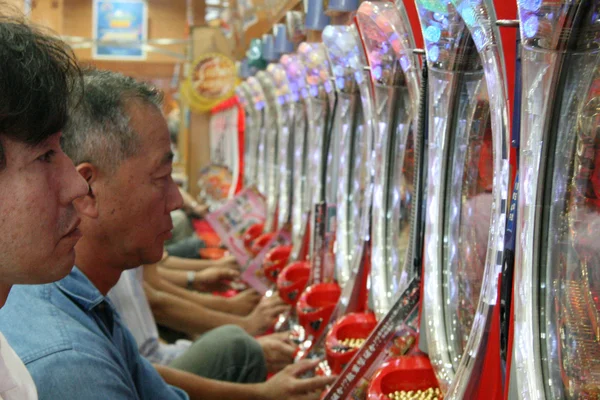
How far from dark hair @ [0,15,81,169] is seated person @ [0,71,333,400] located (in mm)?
399

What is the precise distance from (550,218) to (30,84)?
75 centimetres

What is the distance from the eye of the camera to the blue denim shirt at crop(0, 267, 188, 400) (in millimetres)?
1417

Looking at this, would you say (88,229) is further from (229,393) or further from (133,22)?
(133,22)

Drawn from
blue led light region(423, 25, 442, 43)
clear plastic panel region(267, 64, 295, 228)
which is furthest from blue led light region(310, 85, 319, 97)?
blue led light region(423, 25, 442, 43)

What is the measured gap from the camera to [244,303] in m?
3.82

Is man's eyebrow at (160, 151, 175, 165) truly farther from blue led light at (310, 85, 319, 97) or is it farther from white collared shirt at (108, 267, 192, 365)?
blue led light at (310, 85, 319, 97)

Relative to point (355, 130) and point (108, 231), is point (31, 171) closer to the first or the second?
point (108, 231)

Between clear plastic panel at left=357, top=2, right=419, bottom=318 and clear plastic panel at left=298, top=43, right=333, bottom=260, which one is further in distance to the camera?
clear plastic panel at left=298, top=43, right=333, bottom=260

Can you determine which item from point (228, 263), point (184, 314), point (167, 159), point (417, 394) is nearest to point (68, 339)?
point (167, 159)

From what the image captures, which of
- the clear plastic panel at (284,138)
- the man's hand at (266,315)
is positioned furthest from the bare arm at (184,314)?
the clear plastic panel at (284,138)

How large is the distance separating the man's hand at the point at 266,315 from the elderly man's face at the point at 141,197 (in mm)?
1421

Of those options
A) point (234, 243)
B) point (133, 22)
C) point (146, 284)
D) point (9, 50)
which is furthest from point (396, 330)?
point (133, 22)

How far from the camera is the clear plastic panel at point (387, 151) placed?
80.6 inches

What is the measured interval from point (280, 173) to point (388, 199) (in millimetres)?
2042
